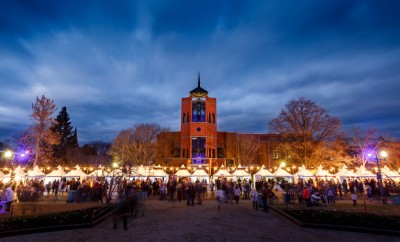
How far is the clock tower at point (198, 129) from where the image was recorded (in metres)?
46.7

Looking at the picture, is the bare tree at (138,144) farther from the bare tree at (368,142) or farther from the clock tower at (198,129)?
the bare tree at (368,142)

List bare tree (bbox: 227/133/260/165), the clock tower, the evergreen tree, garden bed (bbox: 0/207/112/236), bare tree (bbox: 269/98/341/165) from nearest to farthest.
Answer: garden bed (bbox: 0/207/112/236)
bare tree (bbox: 269/98/341/165)
bare tree (bbox: 227/133/260/165)
the clock tower
the evergreen tree

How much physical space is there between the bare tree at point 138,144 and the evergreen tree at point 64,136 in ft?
55.2

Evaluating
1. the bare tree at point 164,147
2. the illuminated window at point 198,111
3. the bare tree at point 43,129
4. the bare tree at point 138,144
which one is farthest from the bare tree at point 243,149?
the bare tree at point 43,129

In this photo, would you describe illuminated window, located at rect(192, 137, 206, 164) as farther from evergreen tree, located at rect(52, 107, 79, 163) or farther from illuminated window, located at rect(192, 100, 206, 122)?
evergreen tree, located at rect(52, 107, 79, 163)

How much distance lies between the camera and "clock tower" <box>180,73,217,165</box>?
46.7 m

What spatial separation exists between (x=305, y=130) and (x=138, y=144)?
96.8 ft

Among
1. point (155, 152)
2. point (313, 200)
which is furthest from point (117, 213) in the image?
point (155, 152)

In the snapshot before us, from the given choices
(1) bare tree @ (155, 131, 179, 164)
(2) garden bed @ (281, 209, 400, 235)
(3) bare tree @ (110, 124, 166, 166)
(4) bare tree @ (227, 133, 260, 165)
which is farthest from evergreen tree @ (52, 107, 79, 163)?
(2) garden bed @ (281, 209, 400, 235)

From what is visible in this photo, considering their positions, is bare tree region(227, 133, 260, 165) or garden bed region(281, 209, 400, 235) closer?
garden bed region(281, 209, 400, 235)

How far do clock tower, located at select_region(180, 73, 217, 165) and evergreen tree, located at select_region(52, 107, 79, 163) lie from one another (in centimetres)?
2872

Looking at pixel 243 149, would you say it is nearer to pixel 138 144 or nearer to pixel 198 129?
pixel 198 129

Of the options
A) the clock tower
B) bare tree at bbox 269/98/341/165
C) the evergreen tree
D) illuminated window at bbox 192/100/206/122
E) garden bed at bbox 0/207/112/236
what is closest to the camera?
garden bed at bbox 0/207/112/236

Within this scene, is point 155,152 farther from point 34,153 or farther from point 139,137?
point 34,153
